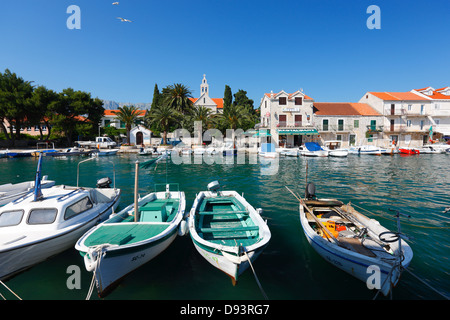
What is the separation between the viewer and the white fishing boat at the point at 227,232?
5.76 metres

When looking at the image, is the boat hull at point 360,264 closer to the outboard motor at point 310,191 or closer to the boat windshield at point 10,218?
the outboard motor at point 310,191

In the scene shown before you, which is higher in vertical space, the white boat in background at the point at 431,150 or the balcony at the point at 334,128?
the balcony at the point at 334,128

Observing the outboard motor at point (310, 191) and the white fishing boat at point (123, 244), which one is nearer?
the white fishing boat at point (123, 244)

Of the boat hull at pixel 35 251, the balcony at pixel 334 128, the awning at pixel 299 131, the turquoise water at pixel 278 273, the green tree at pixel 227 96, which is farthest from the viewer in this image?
the green tree at pixel 227 96

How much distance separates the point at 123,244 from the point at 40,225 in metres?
3.47

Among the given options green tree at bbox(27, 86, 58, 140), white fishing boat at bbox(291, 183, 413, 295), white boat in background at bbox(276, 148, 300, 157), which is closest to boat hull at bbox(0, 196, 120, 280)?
white fishing boat at bbox(291, 183, 413, 295)

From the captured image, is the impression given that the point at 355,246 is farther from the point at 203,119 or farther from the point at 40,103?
the point at 40,103

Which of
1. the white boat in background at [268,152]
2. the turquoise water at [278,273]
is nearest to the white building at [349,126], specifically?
the white boat in background at [268,152]

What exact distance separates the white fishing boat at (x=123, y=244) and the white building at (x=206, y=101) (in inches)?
2231

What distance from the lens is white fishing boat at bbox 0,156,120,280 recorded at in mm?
6156

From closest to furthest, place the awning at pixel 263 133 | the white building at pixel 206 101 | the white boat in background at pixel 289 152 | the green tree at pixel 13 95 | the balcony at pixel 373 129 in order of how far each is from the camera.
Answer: the white boat in background at pixel 289 152, the green tree at pixel 13 95, the awning at pixel 263 133, the balcony at pixel 373 129, the white building at pixel 206 101

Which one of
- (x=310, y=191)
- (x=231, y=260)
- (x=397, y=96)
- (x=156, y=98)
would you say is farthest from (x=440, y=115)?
(x=156, y=98)

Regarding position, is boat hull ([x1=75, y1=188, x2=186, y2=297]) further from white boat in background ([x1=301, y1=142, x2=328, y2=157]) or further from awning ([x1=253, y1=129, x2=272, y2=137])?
awning ([x1=253, y1=129, x2=272, y2=137])

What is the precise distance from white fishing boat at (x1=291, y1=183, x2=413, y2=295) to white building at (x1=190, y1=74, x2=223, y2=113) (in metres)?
Answer: 56.9
